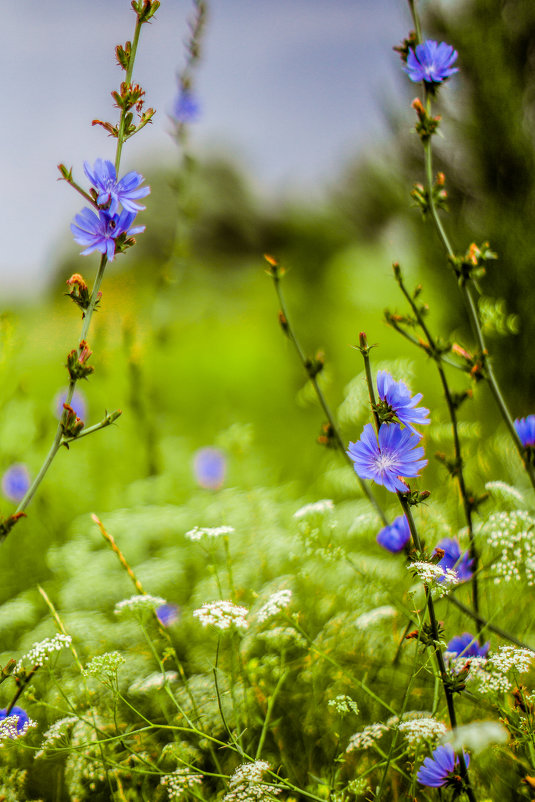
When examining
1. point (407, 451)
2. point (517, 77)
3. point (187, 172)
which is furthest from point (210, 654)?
point (517, 77)

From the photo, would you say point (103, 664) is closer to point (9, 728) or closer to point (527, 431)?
point (9, 728)

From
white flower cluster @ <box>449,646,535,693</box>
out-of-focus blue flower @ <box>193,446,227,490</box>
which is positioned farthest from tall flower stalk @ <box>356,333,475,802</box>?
out-of-focus blue flower @ <box>193,446,227,490</box>

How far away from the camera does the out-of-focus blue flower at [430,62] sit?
1.21 metres

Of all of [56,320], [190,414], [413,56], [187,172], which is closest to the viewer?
[413,56]

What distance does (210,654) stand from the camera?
1531 mm

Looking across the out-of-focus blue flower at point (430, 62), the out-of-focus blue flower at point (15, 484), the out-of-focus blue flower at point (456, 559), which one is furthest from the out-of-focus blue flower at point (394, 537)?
the out-of-focus blue flower at point (15, 484)

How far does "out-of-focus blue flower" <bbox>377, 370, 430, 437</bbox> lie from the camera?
0.86 metres

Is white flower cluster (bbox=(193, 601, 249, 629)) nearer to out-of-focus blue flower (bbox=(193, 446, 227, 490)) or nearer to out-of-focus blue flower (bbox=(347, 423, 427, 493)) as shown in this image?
out-of-focus blue flower (bbox=(347, 423, 427, 493))

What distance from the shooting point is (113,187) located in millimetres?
941

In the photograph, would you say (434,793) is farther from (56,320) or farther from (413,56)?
(56,320)

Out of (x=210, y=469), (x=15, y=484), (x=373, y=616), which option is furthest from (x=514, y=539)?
(x=15, y=484)

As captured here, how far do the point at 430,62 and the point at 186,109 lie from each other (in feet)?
3.76

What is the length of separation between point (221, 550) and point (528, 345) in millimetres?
2739

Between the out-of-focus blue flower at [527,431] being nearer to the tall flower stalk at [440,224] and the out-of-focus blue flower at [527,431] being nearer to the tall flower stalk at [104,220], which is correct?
the tall flower stalk at [440,224]
